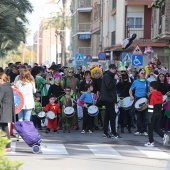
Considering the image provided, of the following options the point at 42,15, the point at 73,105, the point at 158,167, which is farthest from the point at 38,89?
the point at 42,15

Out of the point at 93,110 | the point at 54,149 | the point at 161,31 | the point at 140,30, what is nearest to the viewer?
the point at 54,149

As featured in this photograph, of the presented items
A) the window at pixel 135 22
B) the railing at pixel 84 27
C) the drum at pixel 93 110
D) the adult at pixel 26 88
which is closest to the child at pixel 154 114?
the adult at pixel 26 88

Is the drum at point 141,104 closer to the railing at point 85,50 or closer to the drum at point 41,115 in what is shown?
the drum at point 41,115

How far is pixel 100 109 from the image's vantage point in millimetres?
18547

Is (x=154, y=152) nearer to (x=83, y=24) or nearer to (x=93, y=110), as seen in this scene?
(x=93, y=110)

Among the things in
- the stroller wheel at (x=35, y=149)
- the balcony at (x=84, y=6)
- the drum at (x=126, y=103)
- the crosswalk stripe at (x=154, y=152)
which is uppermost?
the balcony at (x=84, y=6)

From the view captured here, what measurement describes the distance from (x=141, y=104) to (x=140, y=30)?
29.0 metres

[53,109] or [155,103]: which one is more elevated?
[155,103]

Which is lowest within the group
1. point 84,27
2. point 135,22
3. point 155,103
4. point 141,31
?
point 155,103

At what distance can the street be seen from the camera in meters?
10.8

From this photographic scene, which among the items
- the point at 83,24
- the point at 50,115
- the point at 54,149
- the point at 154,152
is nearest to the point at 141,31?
the point at 83,24

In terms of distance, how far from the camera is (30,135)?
12.5 meters

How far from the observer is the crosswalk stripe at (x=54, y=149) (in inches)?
490

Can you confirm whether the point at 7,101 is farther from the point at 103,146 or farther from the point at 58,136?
A: the point at 58,136
